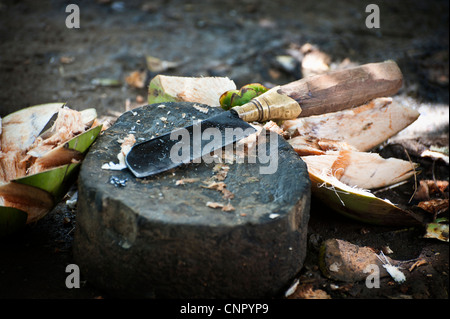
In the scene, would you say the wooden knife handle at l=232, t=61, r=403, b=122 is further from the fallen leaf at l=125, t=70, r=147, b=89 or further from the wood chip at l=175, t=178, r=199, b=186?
the fallen leaf at l=125, t=70, r=147, b=89

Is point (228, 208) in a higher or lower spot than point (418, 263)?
higher

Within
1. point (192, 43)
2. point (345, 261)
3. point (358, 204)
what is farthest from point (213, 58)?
point (345, 261)

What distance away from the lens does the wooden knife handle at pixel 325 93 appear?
6.65 feet

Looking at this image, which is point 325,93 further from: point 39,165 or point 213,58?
point 213,58

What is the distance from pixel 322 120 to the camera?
2.29 metres

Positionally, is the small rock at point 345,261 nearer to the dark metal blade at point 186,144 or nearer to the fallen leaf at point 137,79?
the dark metal blade at point 186,144

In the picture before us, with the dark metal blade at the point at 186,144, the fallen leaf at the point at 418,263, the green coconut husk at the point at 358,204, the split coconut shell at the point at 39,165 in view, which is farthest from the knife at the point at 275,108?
the fallen leaf at the point at 418,263

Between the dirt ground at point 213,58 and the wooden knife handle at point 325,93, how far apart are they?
0.53 metres

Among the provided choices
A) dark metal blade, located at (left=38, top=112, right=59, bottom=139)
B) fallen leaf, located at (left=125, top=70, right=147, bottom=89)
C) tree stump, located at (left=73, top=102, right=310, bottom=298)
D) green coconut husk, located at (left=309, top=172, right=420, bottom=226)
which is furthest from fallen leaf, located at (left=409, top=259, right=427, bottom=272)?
→ fallen leaf, located at (left=125, top=70, right=147, bottom=89)

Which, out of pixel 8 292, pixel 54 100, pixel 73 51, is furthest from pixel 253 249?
pixel 73 51

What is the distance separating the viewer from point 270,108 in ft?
6.61

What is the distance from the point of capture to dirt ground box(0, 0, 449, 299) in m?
1.72

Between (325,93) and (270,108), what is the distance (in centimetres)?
39

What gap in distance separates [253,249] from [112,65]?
269cm
